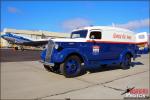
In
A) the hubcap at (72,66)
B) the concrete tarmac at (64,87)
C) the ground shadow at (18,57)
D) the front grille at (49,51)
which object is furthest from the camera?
the ground shadow at (18,57)

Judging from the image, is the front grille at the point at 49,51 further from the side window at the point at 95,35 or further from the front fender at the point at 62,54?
the side window at the point at 95,35

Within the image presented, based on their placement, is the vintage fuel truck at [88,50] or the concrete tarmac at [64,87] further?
the vintage fuel truck at [88,50]

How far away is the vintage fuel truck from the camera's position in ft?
33.7

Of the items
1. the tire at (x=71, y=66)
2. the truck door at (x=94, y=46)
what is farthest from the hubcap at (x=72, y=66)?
the truck door at (x=94, y=46)

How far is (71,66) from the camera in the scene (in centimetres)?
1038

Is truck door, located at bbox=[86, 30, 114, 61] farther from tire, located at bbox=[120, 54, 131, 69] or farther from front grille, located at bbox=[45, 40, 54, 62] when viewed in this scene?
front grille, located at bbox=[45, 40, 54, 62]

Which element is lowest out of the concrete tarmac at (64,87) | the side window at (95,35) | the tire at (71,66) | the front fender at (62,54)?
the concrete tarmac at (64,87)

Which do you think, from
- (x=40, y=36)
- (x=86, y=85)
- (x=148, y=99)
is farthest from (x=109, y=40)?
(x=40, y=36)

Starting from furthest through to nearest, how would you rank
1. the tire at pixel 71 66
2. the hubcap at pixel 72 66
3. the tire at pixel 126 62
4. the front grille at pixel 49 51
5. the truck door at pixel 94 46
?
the tire at pixel 126 62 → the truck door at pixel 94 46 → the front grille at pixel 49 51 → the hubcap at pixel 72 66 → the tire at pixel 71 66

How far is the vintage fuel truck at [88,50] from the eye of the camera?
1028 cm

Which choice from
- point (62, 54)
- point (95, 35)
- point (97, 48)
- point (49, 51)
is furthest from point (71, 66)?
point (95, 35)

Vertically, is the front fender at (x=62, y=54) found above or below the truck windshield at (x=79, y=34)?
below

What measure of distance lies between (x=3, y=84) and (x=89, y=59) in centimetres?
467

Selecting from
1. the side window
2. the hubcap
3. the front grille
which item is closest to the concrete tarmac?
the hubcap
